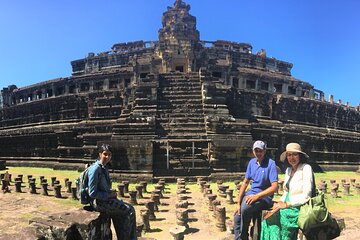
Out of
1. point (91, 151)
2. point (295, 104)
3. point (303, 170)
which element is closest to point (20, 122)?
point (91, 151)

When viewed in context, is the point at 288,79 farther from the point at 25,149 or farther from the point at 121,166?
the point at 25,149

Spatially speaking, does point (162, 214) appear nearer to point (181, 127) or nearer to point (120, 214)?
point (120, 214)

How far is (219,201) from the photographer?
28.5 feet

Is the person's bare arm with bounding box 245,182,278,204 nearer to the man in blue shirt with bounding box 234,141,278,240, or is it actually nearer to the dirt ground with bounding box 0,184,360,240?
the man in blue shirt with bounding box 234,141,278,240

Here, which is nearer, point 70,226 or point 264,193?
point 70,226

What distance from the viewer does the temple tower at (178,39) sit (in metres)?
25.7

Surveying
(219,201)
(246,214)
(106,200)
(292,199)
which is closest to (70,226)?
(106,200)

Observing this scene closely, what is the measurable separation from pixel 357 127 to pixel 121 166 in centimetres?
2638

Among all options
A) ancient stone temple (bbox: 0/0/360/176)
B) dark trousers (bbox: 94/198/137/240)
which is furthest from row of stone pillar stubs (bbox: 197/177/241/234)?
dark trousers (bbox: 94/198/137/240)

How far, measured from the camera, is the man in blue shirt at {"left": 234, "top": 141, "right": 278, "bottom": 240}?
4453 millimetres

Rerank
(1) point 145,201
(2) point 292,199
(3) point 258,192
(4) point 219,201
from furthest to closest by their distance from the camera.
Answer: (1) point 145,201 < (4) point 219,201 < (3) point 258,192 < (2) point 292,199

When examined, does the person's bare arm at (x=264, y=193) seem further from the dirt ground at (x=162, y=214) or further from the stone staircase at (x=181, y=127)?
the stone staircase at (x=181, y=127)

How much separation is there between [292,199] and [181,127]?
11772 mm

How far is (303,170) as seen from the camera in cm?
390
